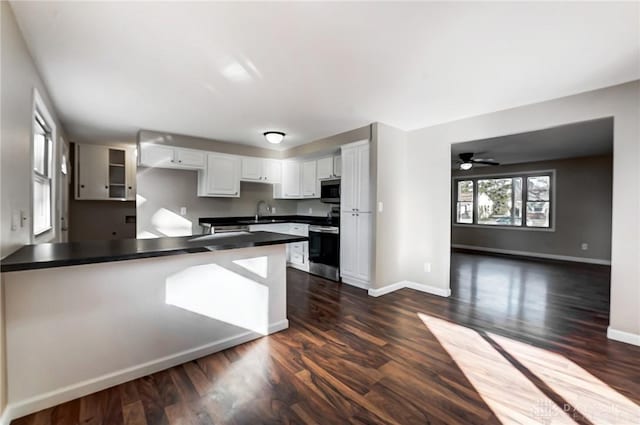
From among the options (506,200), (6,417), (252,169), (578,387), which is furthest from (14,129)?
(506,200)

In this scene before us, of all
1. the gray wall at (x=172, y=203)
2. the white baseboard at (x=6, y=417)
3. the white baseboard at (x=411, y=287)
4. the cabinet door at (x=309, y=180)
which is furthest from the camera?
the cabinet door at (x=309, y=180)

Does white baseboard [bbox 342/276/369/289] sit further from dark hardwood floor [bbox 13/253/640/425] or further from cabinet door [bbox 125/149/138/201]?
cabinet door [bbox 125/149/138/201]

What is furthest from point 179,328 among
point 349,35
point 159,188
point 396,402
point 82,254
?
point 159,188

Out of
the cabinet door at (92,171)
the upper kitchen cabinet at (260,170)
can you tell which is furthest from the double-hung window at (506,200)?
the cabinet door at (92,171)

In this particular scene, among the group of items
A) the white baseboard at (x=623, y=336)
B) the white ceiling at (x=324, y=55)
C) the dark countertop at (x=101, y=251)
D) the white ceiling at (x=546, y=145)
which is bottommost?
the white baseboard at (x=623, y=336)

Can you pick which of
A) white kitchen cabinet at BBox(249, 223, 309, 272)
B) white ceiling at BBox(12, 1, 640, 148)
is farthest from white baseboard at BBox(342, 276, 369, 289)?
white ceiling at BBox(12, 1, 640, 148)

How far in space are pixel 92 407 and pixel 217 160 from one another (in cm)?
381

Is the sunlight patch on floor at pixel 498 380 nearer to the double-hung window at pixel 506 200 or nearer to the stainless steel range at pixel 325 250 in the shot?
the stainless steel range at pixel 325 250

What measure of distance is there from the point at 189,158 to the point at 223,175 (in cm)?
61

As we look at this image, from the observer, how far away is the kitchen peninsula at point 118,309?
5.16 ft

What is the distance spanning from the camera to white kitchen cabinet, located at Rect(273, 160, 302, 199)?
5.47 m

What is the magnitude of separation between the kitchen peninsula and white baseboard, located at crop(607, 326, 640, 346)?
316 centimetres

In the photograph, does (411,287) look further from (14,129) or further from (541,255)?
(541,255)

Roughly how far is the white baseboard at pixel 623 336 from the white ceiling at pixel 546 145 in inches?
Result: 94.5
